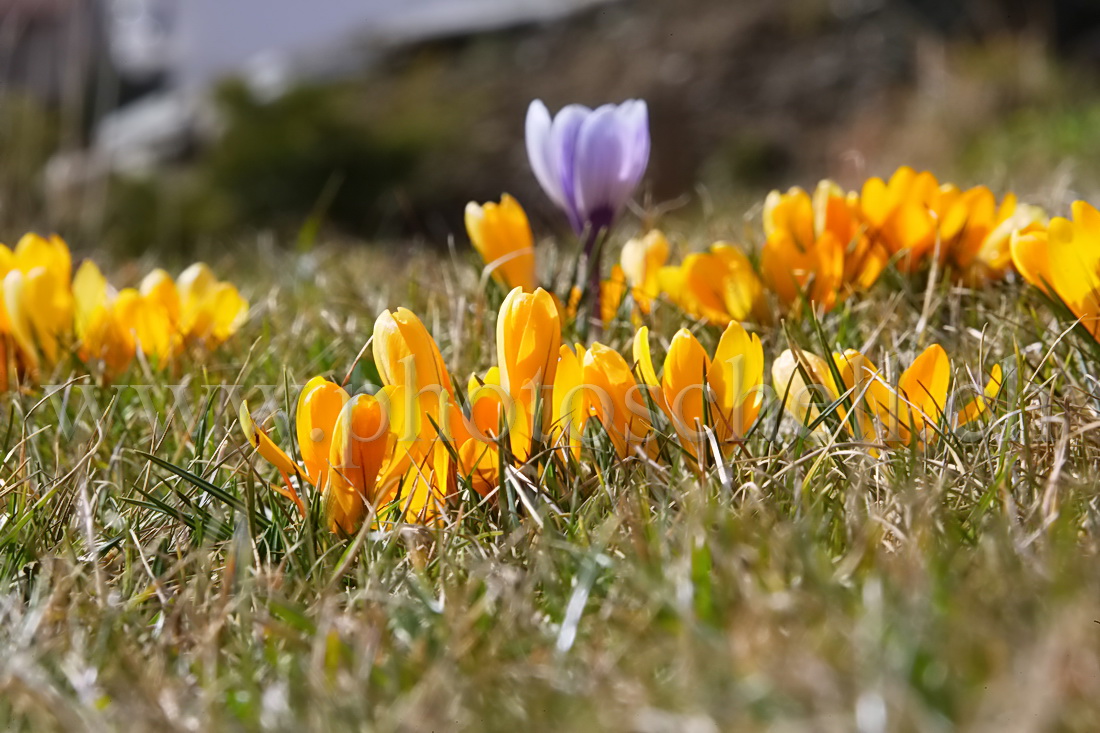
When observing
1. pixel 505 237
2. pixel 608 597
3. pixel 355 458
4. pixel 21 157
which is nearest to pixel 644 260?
pixel 505 237

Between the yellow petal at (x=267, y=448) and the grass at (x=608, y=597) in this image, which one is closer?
the grass at (x=608, y=597)

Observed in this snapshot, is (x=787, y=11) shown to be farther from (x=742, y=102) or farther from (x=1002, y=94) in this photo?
(x=1002, y=94)

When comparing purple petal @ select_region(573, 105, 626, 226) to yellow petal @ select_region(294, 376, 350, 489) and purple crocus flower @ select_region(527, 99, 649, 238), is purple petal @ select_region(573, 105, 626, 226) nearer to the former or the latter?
purple crocus flower @ select_region(527, 99, 649, 238)

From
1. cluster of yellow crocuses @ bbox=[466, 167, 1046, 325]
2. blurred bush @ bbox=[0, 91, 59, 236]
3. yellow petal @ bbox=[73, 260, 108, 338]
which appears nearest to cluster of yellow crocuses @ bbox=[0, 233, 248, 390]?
yellow petal @ bbox=[73, 260, 108, 338]

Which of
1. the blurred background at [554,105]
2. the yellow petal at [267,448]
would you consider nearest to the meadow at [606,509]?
the yellow petal at [267,448]

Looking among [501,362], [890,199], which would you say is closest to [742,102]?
[890,199]

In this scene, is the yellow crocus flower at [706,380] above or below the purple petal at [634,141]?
below

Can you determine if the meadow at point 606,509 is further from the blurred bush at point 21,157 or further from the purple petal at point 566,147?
the blurred bush at point 21,157
